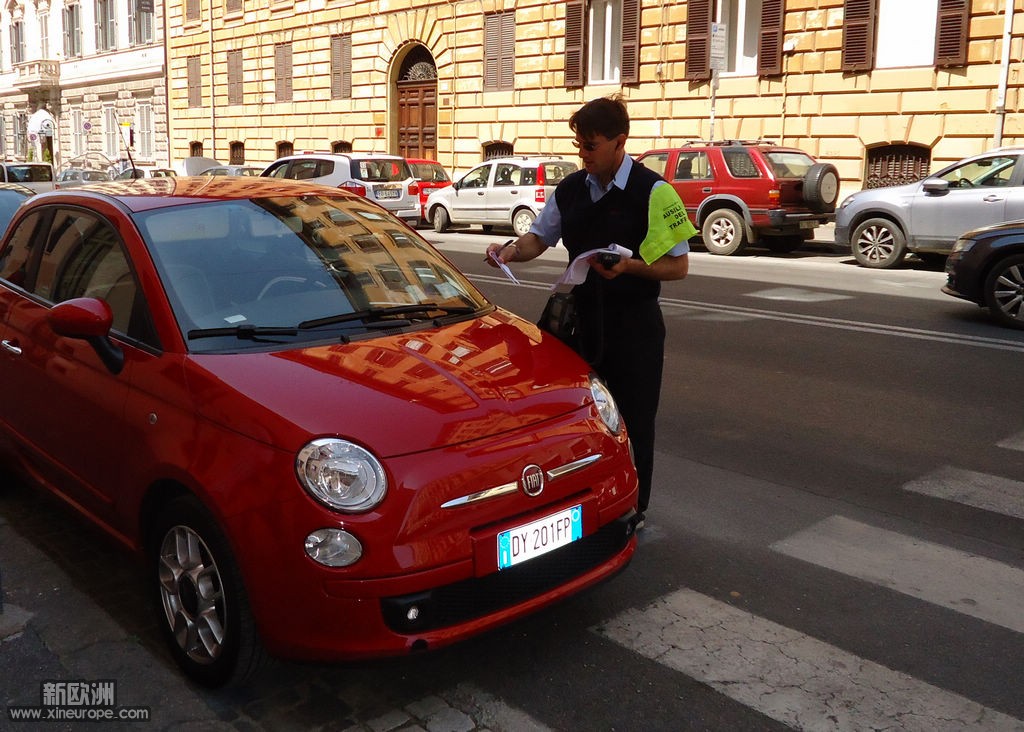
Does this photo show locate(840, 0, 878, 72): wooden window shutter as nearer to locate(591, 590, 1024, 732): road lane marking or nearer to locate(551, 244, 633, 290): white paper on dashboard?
locate(551, 244, 633, 290): white paper on dashboard

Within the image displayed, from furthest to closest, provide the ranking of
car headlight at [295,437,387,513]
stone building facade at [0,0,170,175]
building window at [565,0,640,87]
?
1. stone building facade at [0,0,170,175]
2. building window at [565,0,640,87]
3. car headlight at [295,437,387,513]

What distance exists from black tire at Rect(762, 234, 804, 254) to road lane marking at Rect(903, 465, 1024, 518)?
13.2 m

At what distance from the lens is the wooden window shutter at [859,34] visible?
20516mm

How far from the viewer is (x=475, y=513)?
9.91 ft

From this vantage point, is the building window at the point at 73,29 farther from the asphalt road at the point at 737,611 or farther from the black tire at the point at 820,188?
the asphalt road at the point at 737,611

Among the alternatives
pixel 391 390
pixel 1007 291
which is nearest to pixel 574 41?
pixel 1007 291

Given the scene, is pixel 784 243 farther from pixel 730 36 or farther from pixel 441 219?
pixel 441 219

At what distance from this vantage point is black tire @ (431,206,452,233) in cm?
2323

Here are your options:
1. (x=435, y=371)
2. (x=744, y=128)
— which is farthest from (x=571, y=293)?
(x=744, y=128)

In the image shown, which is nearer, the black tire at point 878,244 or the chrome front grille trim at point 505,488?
the chrome front grille trim at point 505,488

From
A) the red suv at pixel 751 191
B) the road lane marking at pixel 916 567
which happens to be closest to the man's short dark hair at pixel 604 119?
the road lane marking at pixel 916 567

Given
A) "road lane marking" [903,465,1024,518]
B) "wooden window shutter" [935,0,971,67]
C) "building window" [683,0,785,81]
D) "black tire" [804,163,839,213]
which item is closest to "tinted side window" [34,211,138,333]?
"road lane marking" [903,465,1024,518]

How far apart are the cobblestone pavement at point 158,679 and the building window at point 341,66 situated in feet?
105

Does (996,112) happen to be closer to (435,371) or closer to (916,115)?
(916,115)
